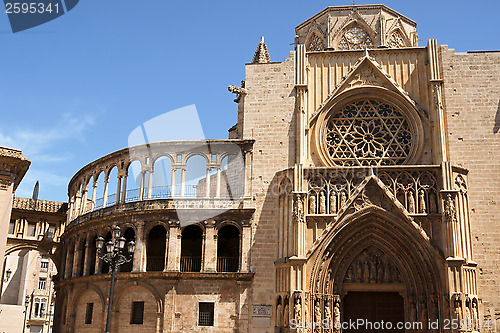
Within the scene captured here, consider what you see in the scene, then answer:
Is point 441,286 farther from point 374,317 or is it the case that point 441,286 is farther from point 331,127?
point 331,127

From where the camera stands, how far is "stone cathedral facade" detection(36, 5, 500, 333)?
71.2 ft

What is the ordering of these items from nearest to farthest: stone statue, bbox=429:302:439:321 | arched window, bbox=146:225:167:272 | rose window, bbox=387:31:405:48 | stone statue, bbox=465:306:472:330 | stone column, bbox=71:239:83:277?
stone statue, bbox=465:306:472:330 → stone statue, bbox=429:302:439:321 → arched window, bbox=146:225:167:272 → stone column, bbox=71:239:83:277 → rose window, bbox=387:31:405:48

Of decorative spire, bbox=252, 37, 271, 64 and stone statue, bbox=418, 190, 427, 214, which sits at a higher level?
decorative spire, bbox=252, 37, 271, 64

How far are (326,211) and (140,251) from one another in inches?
327

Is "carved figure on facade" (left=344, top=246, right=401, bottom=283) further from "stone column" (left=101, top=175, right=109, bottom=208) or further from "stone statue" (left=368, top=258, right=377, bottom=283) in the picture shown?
"stone column" (left=101, top=175, right=109, bottom=208)

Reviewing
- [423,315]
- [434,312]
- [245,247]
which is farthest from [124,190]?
[434,312]

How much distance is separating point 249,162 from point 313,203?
12.0 ft

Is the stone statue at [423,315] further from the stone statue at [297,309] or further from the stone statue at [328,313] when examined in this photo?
the stone statue at [297,309]

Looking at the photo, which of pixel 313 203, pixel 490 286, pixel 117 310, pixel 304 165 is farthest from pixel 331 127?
pixel 117 310

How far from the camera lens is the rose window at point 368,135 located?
24234mm

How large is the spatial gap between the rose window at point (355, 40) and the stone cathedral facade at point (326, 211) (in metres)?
4.83

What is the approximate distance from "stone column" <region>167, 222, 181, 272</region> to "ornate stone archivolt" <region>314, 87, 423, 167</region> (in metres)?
7.05

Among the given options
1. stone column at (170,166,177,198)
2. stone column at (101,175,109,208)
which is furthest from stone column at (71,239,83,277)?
stone column at (170,166,177,198)

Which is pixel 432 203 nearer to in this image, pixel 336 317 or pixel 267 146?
pixel 336 317
